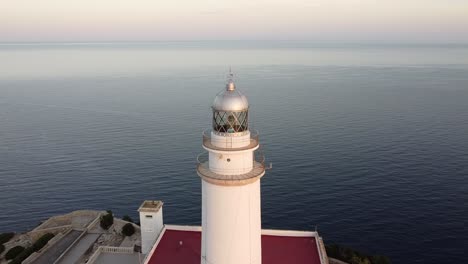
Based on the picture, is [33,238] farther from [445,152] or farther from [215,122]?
[445,152]

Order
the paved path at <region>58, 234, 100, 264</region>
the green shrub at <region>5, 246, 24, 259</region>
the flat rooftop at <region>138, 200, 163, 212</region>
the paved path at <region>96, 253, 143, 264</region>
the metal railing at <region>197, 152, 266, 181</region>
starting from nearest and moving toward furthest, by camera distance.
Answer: the metal railing at <region>197, 152, 266, 181</region> → the flat rooftop at <region>138, 200, 163, 212</region> → the paved path at <region>96, 253, 143, 264</region> → the paved path at <region>58, 234, 100, 264</region> → the green shrub at <region>5, 246, 24, 259</region>

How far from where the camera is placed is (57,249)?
42344 mm

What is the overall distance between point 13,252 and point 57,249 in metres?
4.39

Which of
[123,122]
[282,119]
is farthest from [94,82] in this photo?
[282,119]

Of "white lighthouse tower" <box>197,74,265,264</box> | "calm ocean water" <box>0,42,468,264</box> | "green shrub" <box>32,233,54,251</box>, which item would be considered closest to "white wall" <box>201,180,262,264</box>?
"white lighthouse tower" <box>197,74,265,264</box>

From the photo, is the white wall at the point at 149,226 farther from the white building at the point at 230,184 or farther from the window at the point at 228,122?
the window at the point at 228,122

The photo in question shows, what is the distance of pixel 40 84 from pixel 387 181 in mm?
165725

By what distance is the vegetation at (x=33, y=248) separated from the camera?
39906 mm

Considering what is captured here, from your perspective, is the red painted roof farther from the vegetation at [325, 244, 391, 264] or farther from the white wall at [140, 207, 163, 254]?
the vegetation at [325, 244, 391, 264]

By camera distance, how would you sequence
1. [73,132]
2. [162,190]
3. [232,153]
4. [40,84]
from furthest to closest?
1. [40,84]
2. [73,132]
3. [162,190]
4. [232,153]

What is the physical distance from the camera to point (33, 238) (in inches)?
1820

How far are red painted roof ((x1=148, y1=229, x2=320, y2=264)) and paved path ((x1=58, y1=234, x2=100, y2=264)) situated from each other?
1487 centimetres

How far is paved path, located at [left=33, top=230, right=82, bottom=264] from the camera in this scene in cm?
4031

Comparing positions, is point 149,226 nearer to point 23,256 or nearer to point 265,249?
point 265,249
